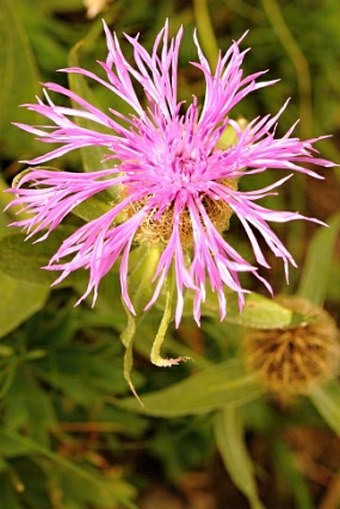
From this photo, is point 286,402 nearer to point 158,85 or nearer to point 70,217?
point 70,217

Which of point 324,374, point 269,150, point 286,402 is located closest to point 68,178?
point 269,150

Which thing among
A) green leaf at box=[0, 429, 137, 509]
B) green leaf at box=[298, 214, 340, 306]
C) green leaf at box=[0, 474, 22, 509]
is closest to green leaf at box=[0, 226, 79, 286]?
green leaf at box=[0, 429, 137, 509]

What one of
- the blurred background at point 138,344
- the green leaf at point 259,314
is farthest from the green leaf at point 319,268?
the green leaf at point 259,314

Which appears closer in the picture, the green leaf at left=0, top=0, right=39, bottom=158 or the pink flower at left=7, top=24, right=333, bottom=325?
the pink flower at left=7, top=24, right=333, bottom=325

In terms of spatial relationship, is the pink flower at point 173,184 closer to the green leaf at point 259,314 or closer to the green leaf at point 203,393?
the green leaf at point 259,314

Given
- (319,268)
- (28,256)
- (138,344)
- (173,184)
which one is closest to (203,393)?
(138,344)

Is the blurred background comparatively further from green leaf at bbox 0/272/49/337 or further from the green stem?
the green stem
